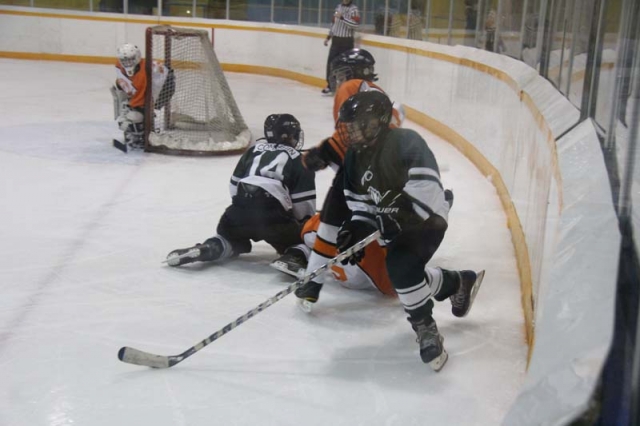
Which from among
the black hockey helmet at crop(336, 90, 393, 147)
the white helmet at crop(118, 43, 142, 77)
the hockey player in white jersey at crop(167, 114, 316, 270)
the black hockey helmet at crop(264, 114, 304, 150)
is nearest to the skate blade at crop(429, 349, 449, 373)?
the black hockey helmet at crop(336, 90, 393, 147)

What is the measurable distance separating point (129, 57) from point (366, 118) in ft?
11.6

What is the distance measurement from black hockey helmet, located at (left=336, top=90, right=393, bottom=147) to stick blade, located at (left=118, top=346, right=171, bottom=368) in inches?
31.6

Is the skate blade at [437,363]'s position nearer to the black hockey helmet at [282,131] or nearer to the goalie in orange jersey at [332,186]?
the goalie in orange jersey at [332,186]

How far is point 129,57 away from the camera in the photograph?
5426 millimetres

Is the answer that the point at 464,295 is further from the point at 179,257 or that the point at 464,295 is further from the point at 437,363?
the point at 179,257

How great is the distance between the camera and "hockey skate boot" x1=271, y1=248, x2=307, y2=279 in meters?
2.94

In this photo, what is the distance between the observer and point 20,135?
19.5 ft

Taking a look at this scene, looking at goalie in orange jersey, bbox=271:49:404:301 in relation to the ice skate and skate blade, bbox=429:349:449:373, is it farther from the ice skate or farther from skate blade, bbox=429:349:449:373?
skate blade, bbox=429:349:449:373

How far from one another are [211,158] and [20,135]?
1.60 metres

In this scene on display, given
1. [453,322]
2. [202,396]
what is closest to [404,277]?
[453,322]

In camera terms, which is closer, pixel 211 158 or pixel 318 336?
pixel 318 336

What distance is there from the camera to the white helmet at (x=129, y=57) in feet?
17.7

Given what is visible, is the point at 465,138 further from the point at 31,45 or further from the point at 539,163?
the point at 31,45

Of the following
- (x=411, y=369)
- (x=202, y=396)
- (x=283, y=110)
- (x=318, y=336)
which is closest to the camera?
(x=202, y=396)
